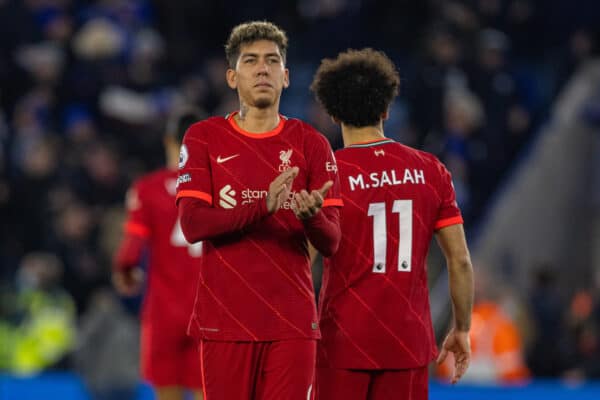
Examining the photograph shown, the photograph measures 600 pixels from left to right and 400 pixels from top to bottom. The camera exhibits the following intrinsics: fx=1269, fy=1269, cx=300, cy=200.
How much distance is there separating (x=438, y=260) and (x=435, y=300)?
0.34 metres

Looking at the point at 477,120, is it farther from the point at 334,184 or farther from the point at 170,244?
the point at 334,184

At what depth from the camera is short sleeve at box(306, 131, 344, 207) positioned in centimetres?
462

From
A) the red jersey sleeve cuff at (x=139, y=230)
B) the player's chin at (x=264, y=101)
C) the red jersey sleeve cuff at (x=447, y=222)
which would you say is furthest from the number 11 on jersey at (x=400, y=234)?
the red jersey sleeve cuff at (x=139, y=230)

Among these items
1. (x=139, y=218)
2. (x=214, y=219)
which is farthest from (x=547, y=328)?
(x=214, y=219)

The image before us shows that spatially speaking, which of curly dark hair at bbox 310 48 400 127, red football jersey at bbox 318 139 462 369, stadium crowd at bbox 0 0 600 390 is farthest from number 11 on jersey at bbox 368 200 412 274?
stadium crowd at bbox 0 0 600 390

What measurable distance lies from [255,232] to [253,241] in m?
0.03

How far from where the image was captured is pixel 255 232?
456 centimetres

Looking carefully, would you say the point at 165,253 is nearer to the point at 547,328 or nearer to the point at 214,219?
the point at 214,219

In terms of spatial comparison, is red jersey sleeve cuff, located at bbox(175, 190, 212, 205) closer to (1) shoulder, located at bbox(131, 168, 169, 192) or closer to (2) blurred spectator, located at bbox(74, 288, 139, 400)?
(1) shoulder, located at bbox(131, 168, 169, 192)

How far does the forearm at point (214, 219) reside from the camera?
438 cm

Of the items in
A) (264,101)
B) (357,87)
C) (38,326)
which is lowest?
(38,326)

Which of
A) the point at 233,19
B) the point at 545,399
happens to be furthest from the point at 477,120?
the point at 545,399

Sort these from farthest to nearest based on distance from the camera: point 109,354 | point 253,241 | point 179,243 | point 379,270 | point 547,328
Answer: point 547,328 → point 109,354 → point 179,243 → point 379,270 → point 253,241

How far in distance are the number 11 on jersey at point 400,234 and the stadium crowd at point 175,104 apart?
17.6 feet
